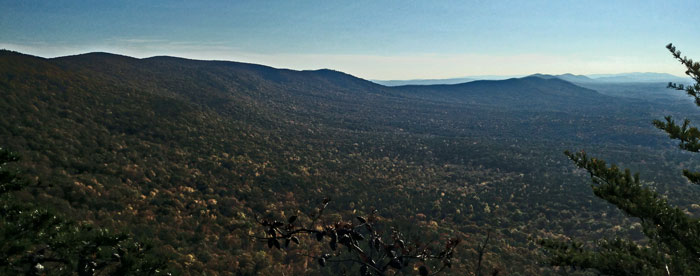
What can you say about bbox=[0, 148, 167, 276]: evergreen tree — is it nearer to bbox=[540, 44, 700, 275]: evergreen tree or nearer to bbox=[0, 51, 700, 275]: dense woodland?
bbox=[0, 51, 700, 275]: dense woodland

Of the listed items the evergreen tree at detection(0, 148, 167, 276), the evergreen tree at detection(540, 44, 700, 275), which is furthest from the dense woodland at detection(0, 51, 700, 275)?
the evergreen tree at detection(540, 44, 700, 275)

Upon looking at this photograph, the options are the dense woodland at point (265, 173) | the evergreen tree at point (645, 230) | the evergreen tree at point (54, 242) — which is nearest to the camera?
the evergreen tree at point (54, 242)

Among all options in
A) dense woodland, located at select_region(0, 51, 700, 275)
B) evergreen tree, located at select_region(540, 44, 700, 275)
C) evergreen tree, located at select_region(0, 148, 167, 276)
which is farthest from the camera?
dense woodland, located at select_region(0, 51, 700, 275)

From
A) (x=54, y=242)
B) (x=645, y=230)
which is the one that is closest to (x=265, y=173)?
(x=54, y=242)

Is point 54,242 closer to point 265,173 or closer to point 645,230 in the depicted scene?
point 645,230

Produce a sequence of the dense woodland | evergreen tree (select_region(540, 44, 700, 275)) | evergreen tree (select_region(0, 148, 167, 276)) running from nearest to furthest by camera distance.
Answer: evergreen tree (select_region(0, 148, 167, 276)), evergreen tree (select_region(540, 44, 700, 275)), the dense woodland

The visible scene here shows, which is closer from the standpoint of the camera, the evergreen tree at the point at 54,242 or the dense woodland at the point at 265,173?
the evergreen tree at the point at 54,242

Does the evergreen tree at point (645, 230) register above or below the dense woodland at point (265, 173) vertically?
above

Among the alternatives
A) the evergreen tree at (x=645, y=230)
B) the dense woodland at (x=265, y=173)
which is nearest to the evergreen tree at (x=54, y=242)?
the dense woodland at (x=265, y=173)

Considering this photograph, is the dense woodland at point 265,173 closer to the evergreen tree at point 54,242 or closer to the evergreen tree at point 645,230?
the evergreen tree at point 54,242

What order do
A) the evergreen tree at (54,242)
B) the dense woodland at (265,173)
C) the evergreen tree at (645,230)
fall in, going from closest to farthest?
the evergreen tree at (54,242) → the evergreen tree at (645,230) → the dense woodland at (265,173)
